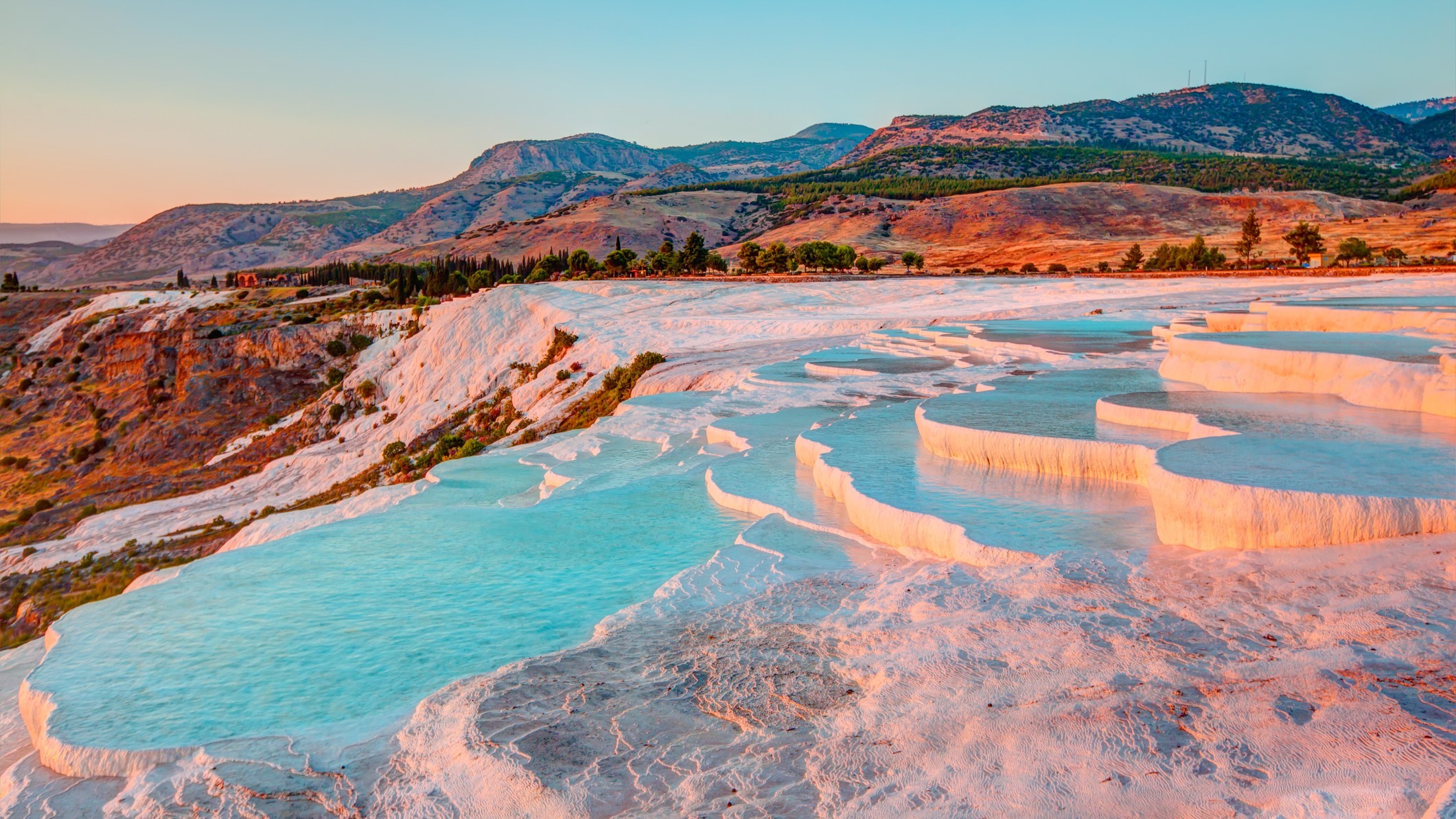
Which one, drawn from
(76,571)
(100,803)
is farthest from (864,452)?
(76,571)

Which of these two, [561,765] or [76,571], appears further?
[76,571]

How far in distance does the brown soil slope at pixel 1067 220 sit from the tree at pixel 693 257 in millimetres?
23172

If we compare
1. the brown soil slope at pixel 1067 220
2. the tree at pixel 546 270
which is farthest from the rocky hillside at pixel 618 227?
the tree at pixel 546 270

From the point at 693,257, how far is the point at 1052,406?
2127 inches

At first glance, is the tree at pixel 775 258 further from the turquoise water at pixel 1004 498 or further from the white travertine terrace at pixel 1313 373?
the turquoise water at pixel 1004 498

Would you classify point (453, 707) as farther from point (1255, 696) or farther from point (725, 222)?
point (725, 222)

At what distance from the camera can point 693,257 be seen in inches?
2532

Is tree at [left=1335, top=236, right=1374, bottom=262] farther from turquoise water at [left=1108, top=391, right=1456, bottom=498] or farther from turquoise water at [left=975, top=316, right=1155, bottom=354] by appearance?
turquoise water at [left=1108, top=391, right=1456, bottom=498]

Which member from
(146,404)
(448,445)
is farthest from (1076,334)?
(146,404)

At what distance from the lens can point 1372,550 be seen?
6.39 metres

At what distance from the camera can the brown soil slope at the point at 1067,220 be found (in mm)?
84188

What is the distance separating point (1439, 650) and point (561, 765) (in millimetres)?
5160

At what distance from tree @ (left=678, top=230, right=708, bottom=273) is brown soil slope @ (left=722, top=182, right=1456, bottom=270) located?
76.0 ft

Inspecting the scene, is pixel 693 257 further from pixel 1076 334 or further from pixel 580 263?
pixel 1076 334
